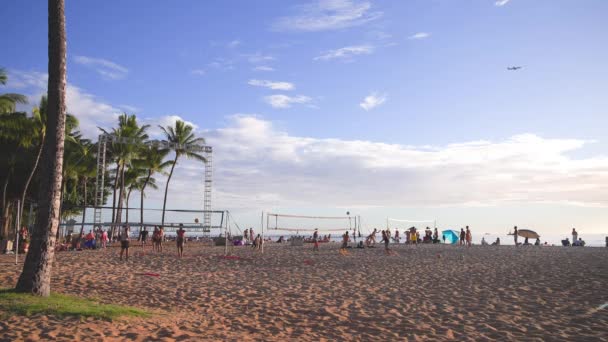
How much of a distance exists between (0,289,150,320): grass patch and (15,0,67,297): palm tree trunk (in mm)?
320

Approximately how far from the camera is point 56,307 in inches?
291

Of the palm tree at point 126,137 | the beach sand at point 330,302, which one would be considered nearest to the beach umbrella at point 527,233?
the beach sand at point 330,302

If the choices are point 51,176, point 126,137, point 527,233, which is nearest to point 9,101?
point 126,137

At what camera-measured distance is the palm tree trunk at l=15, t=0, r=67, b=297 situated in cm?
809

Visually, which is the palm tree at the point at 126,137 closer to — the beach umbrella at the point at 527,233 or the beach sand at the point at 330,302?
the beach sand at the point at 330,302

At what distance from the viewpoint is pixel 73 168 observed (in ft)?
112

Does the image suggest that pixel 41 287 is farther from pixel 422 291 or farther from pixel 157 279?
pixel 422 291

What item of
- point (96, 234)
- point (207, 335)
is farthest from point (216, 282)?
point (96, 234)

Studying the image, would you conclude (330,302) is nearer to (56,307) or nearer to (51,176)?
(56,307)

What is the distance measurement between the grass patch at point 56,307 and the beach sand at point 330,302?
27 centimetres

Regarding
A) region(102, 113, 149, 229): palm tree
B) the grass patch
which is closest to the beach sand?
the grass patch

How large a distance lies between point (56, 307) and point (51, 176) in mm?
2424

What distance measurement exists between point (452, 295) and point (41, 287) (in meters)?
9.01

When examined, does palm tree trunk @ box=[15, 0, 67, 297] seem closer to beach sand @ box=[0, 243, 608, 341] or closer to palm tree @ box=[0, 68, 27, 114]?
beach sand @ box=[0, 243, 608, 341]
